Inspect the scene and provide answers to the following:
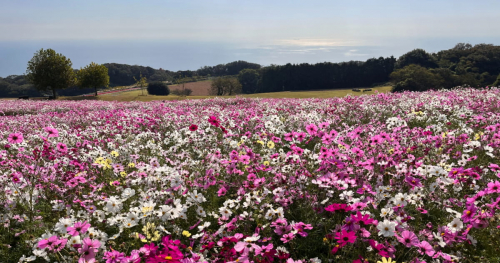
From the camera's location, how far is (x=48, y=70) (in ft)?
165

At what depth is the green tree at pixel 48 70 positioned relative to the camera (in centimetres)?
4978

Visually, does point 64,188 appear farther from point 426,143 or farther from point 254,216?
point 426,143

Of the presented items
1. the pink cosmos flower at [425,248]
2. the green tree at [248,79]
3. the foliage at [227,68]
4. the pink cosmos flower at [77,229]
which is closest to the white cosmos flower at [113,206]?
the pink cosmos flower at [77,229]

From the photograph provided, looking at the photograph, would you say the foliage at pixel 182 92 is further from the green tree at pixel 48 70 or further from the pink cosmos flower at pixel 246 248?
the pink cosmos flower at pixel 246 248

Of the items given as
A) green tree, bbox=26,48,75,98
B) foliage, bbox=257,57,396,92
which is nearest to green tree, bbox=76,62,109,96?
green tree, bbox=26,48,75,98

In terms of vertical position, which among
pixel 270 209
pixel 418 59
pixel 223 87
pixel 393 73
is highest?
pixel 418 59

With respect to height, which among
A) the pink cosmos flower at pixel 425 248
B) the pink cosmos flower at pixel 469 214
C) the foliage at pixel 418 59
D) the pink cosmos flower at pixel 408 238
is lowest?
the pink cosmos flower at pixel 425 248

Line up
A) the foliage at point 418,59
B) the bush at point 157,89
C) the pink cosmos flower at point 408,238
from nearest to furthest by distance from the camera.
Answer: the pink cosmos flower at point 408,238, the foliage at point 418,59, the bush at point 157,89

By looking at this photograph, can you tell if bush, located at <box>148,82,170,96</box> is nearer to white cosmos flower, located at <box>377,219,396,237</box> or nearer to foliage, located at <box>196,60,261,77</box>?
foliage, located at <box>196,60,261,77</box>

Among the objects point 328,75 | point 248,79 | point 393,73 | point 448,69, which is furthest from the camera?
point 248,79

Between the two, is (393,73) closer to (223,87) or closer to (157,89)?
(223,87)

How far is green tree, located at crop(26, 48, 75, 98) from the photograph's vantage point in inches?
1960

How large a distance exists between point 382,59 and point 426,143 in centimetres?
9513

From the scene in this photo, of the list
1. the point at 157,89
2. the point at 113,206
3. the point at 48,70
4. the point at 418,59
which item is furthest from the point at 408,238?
the point at 418,59
